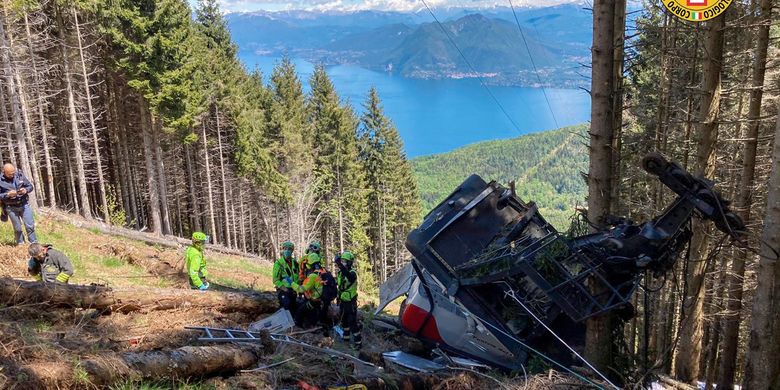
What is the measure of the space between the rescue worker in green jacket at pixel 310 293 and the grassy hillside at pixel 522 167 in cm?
11001

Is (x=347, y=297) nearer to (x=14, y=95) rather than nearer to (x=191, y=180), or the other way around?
(x=14, y=95)

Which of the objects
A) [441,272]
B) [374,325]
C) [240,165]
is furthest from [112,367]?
[240,165]

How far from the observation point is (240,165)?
33.6 m

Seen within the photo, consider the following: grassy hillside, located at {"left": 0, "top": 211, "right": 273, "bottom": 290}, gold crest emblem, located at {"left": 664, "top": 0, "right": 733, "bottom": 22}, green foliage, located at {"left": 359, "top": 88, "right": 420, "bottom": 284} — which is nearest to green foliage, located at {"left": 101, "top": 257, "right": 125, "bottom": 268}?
grassy hillside, located at {"left": 0, "top": 211, "right": 273, "bottom": 290}

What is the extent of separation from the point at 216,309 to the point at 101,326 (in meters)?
1.94

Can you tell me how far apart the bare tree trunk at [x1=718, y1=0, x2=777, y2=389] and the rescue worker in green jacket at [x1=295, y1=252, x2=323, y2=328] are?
26.4ft

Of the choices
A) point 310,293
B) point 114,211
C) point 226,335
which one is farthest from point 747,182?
point 114,211

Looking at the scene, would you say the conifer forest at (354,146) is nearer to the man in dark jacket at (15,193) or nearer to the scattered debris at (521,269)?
the scattered debris at (521,269)

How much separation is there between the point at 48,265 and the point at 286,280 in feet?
13.7

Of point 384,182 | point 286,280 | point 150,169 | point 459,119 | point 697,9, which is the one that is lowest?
point 459,119

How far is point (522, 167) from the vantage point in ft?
454

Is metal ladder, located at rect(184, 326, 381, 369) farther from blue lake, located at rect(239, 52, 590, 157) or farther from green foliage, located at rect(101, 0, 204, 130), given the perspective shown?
blue lake, located at rect(239, 52, 590, 157)

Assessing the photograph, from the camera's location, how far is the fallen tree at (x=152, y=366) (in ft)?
15.1

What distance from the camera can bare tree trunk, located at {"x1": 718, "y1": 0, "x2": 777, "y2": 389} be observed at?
9445 millimetres
